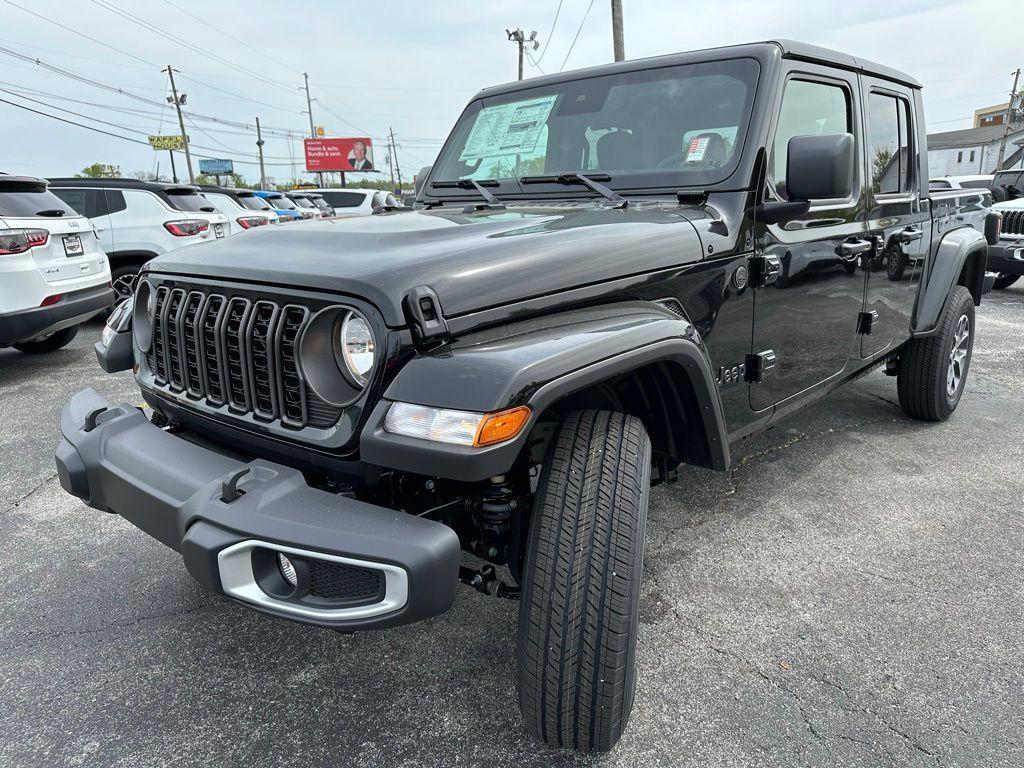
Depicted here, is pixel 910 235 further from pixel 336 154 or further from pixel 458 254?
pixel 336 154

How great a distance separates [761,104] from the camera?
251cm

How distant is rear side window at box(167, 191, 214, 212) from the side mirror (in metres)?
7.73

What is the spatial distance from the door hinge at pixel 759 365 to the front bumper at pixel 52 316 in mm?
5355

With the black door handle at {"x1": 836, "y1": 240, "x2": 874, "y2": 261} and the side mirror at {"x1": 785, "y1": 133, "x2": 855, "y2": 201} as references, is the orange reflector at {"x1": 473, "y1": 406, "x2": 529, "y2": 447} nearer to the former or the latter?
the side mirror at {"x1": 785, "y1": 133, "x2": 855, "y2": 201}

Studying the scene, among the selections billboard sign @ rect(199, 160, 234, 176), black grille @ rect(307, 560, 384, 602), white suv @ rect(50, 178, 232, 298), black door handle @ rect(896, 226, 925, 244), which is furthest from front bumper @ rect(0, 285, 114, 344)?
billboard sign @ rect(199, 160, 234, 176)

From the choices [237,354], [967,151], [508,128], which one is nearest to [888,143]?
[508,128]

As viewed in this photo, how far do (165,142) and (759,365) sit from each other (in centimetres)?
6798

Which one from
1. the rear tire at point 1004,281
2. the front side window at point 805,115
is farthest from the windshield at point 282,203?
the front side window at point 805,115

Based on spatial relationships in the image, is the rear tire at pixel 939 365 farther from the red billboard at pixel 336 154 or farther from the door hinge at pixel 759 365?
the red billboard at pixel 336 154

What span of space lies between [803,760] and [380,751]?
1107 millimetres

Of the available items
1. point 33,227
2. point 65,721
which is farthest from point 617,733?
point 33,227

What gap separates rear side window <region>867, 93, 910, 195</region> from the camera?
3.30m

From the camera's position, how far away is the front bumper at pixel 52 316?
17.4 feet

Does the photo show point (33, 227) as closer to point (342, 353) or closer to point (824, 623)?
point (342, 353)
